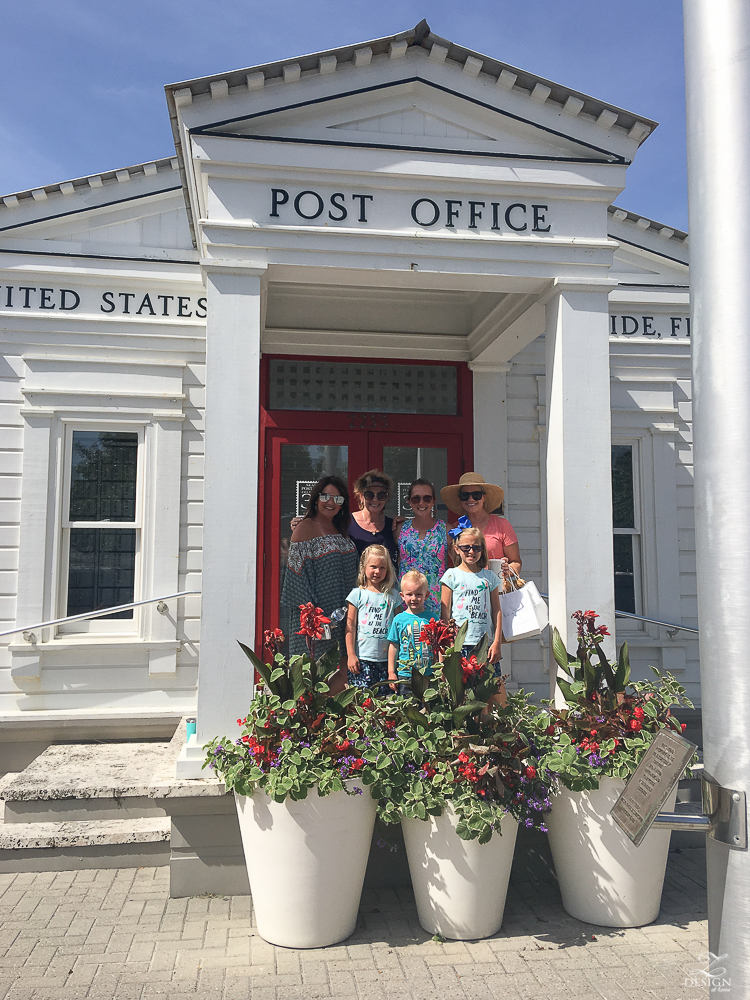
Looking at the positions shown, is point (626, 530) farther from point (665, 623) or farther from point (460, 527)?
point (460, 527)

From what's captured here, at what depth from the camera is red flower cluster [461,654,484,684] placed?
3.79 meters

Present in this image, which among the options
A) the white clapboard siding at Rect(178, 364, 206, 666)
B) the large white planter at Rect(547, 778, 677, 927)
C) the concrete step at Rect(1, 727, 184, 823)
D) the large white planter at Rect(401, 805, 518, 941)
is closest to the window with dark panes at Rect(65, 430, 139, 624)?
the white clapboard siding at Rect(178, 364, 206, 666)

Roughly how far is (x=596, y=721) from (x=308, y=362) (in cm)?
402

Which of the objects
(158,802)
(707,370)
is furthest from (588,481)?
(158,802)

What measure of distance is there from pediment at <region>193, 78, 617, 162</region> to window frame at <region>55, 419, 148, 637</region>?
2896 mm

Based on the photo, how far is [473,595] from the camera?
4.53 metres

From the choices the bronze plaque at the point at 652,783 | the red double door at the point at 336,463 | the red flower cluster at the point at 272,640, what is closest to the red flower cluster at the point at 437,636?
the red flower cluster at the point at 272,640

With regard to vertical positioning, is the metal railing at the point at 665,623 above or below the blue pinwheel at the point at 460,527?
below

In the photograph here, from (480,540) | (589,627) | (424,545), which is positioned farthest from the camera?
(424,545)

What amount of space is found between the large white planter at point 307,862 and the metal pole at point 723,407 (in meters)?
1.90

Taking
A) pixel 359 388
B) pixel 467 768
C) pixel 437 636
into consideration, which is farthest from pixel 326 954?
pixel 359 388

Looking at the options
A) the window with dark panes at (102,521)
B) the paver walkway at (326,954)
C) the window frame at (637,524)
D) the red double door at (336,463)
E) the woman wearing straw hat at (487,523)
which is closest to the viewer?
the paver walkway at (326,954)

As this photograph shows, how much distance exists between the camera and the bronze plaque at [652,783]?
6.51 feet

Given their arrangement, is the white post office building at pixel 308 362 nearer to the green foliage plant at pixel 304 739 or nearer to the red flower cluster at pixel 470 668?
the green foliage plant at pixel 304 739
